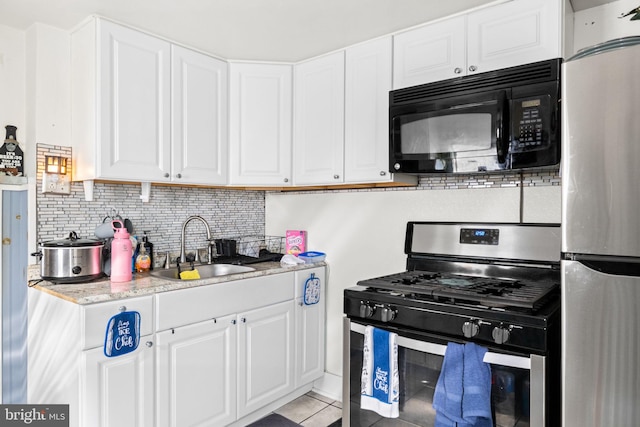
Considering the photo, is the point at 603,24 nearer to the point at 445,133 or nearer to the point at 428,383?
the point at 445,133

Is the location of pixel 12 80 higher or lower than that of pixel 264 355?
higher

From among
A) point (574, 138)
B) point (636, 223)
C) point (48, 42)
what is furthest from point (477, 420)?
point (48, 42)

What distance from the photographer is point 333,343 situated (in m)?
2.83

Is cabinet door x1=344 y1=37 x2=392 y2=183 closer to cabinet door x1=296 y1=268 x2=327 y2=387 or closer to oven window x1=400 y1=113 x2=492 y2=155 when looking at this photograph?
oven window x1=400 y1=113 x2=492 y2=155

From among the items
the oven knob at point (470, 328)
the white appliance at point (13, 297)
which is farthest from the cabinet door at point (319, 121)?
the white appliance at point (13, 297)

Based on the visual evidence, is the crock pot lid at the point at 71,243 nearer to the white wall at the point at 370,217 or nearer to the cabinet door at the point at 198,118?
the cabinet door at the point at 198,118

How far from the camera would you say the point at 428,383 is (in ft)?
5.57

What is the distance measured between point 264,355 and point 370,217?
108cm

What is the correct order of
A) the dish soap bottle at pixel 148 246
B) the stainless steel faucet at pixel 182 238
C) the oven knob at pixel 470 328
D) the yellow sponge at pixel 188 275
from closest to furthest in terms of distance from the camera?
the oven knob at pixel 470 328 < the yellow sponge at pixel 188 275 < the dish soap bottle at pixel 148 246 < the stainless steel faucet at pixel 182 238

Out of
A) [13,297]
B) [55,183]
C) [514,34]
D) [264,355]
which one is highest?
[514,34]

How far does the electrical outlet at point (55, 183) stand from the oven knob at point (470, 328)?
2.07m

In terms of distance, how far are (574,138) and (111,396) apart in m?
2.02

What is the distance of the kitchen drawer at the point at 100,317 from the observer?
1.65m

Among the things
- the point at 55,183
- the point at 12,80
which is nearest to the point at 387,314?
the point at 55,183
